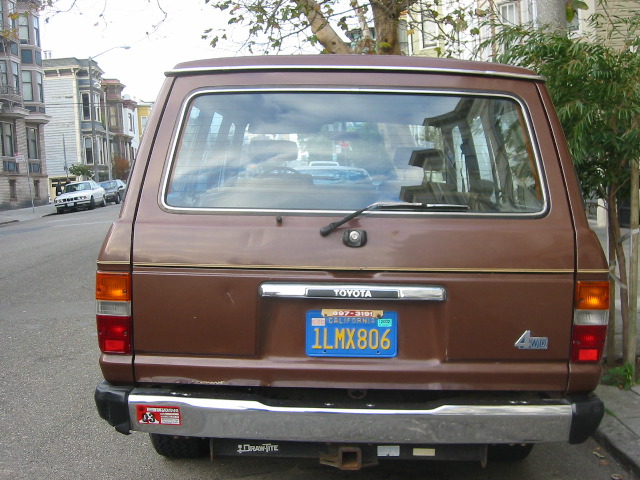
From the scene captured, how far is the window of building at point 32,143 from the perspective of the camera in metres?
42.6

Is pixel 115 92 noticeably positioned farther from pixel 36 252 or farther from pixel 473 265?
pixel 473 265

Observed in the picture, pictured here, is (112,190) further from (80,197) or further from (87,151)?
(87,151)

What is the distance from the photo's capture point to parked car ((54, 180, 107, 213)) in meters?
34.0

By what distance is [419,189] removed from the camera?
118 inches

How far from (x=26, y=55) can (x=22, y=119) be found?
5055 mm

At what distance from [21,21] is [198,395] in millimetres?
46348

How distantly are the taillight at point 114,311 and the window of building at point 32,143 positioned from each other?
43.2 m

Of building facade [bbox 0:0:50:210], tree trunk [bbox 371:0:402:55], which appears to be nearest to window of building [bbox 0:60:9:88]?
building facade [bbox 0:0:50:210]

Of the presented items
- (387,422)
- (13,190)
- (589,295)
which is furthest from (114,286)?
(13,190)

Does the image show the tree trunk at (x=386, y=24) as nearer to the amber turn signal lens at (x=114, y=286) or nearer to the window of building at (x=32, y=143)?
the amber turn signal lens at (x=114, y=286)

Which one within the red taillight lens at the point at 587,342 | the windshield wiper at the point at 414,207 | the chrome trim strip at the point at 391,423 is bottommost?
the chrome trim strip at the point at 391,423

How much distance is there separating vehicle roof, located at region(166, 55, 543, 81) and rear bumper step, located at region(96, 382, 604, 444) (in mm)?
1429

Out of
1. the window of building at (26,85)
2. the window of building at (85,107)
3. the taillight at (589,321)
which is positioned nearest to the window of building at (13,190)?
the window of building at (26,85)

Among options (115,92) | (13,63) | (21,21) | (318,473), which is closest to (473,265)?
(318,473)
